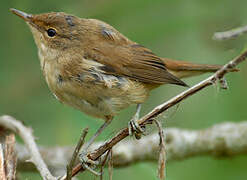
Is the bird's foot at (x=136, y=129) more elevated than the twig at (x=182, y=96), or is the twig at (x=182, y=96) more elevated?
the bird's foot at (x=136, y=129)

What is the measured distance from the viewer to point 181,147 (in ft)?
14.3

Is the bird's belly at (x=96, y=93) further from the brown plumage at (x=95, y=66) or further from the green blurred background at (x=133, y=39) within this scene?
the green blurred background at (x=133, y=39)

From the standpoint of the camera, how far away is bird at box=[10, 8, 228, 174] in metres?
3.75

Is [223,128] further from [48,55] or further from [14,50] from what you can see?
[14,50]

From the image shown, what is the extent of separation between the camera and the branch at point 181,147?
14.1 ft

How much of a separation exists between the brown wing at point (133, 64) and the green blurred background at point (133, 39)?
0.44 metres

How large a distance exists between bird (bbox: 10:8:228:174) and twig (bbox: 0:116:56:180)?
41 cm

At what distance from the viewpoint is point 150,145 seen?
175 inches

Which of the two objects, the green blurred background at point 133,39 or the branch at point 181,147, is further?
the green blurred background at point 133,39

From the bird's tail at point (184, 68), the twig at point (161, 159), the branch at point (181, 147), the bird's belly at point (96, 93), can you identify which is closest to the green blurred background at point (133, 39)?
the branch at point (181, 147)

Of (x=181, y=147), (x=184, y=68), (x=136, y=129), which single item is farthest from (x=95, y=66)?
(x=181, y=147)

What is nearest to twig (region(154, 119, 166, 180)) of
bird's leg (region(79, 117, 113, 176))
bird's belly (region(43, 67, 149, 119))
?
bird's leg (region(79, 117, 113, 176))

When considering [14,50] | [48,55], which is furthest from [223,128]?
[14,50]

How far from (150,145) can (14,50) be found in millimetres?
1601
